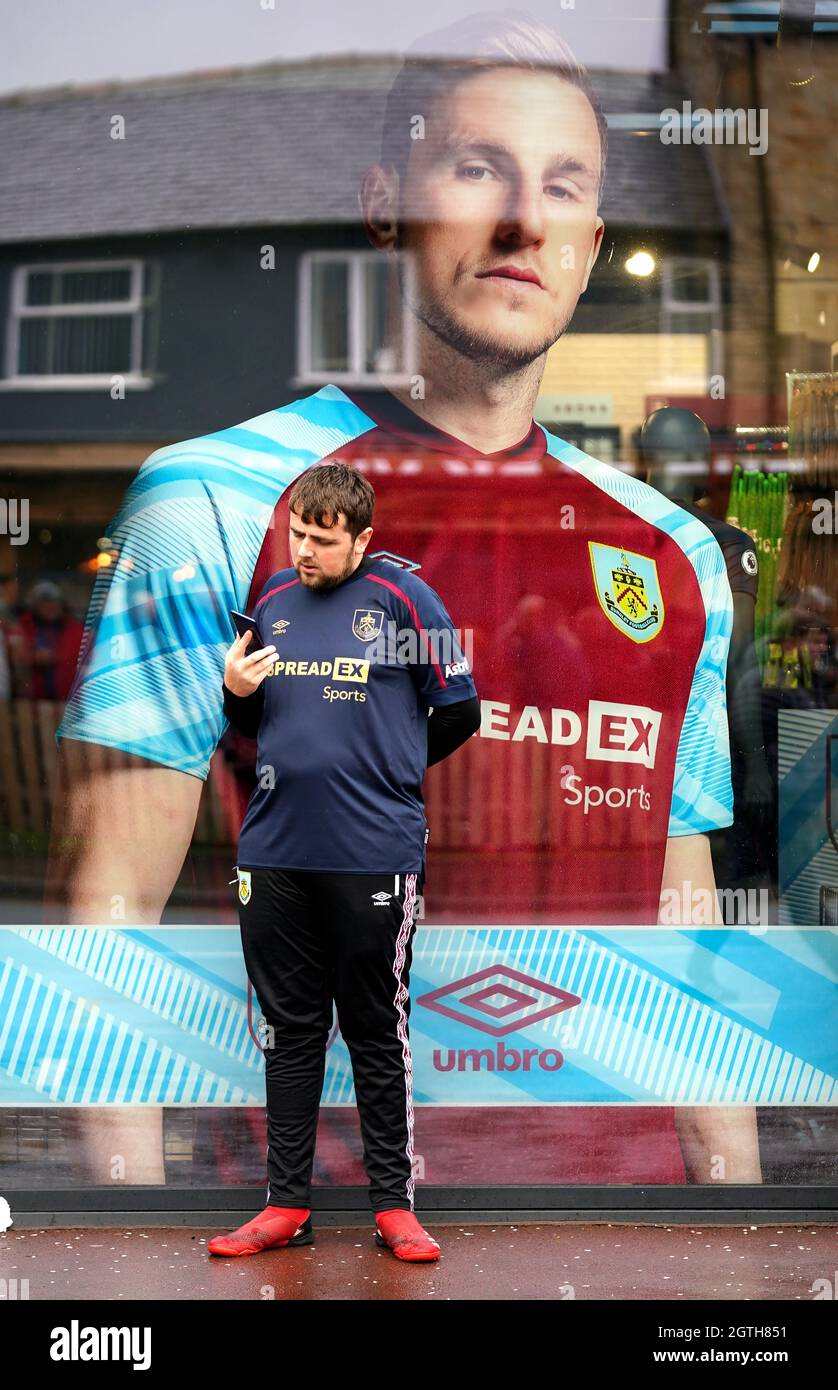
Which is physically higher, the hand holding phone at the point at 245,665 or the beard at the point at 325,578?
the beard at the point at 325,578

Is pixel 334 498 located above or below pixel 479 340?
below

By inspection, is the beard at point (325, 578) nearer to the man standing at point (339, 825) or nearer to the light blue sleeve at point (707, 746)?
the man standing at point (339, 825)

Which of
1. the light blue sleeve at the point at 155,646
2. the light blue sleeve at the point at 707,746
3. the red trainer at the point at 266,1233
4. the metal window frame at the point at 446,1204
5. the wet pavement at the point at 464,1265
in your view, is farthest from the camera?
the light blue sleeve at the point at 707,746

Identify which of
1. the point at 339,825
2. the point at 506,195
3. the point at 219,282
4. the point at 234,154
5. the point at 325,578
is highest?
the point at 234,154

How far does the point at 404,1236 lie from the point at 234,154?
3095 millimetres

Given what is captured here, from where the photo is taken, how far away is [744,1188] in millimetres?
4938

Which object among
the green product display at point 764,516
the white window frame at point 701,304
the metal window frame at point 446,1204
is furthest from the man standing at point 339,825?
the white window frame at point 701,304

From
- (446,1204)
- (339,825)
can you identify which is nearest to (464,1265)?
(446,1204)

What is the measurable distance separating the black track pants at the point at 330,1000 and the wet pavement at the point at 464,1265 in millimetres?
214

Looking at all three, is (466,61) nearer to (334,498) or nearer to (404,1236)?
(334,498)

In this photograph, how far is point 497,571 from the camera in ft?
16.5

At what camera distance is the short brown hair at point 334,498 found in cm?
432

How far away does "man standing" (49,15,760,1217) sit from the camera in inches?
197
